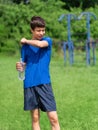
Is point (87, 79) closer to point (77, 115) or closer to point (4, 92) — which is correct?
point (4, 92)

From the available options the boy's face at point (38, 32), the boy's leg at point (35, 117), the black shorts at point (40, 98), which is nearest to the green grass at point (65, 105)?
the boy's leg at point (35, 117)

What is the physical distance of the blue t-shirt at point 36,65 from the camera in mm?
4863

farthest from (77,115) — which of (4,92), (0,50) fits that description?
(0,50)

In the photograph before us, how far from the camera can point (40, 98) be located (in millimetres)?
4887

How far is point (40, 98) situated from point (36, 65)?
1.18ft

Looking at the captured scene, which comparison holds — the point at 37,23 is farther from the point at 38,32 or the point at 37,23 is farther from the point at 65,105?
the point at 65,105

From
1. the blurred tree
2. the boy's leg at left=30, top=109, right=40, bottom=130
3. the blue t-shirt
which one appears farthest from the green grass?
the blurred tree

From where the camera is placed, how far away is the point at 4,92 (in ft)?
33.6

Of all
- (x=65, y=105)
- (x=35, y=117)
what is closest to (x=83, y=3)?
(x=65, y=105)

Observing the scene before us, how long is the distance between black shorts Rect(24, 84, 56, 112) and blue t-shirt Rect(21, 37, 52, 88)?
2.4 inches

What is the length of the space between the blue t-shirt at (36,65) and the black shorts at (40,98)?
0.06 metres

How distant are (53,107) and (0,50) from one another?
76.7 ft

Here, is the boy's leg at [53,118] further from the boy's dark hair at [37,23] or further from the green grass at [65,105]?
the green grass at [65,105]

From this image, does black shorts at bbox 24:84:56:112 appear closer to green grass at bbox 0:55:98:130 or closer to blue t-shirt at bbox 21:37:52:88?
blue t-shirt at bbox 21:37:52:88
